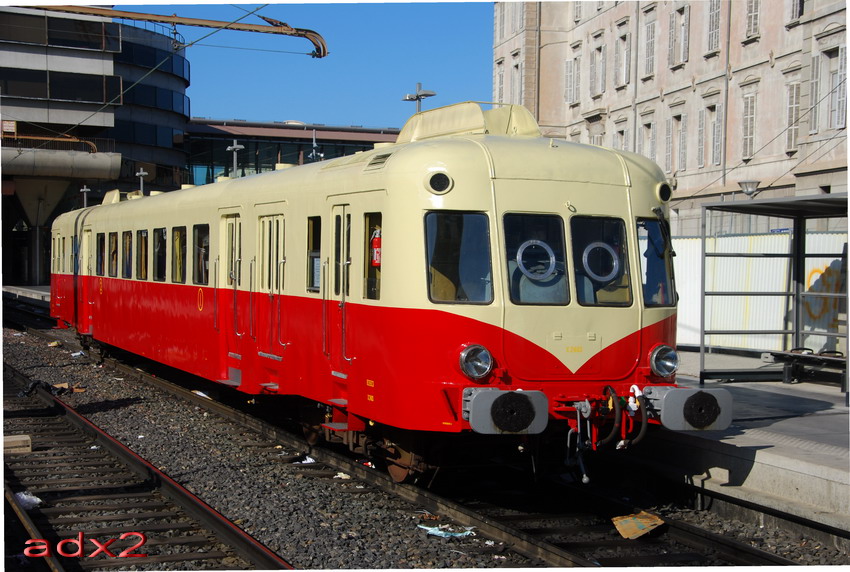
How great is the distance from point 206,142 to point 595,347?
3033 inches

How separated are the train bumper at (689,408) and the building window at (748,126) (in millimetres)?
24270

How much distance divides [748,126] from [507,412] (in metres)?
26.2

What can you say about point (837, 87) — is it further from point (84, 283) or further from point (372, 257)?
point (372, 257)

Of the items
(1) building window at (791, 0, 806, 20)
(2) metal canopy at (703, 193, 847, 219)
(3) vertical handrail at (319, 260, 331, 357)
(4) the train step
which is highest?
(1) building window at (791, 0, 806, 20)

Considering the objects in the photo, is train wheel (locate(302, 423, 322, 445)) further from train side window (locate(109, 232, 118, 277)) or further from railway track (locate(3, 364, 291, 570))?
train side window (locate(109, 232, 118, 277))

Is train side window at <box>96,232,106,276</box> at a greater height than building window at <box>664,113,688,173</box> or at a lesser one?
lesser

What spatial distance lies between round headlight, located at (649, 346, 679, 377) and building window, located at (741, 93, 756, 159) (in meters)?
24.0

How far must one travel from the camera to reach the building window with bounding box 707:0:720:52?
32906 mm

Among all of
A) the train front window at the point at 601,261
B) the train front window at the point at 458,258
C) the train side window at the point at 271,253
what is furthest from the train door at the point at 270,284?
the train front window at the point at 601,261

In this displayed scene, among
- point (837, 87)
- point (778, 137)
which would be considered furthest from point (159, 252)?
point (778, 137)

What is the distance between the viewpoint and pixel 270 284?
37.7 ft

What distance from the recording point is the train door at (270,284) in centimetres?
1116

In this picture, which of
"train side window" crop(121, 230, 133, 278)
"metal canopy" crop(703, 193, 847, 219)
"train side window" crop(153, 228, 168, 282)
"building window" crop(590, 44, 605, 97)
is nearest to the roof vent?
"metal canopy" crop(703, 193, 847, 219)

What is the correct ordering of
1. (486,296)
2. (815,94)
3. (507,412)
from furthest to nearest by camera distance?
(815,94) → (486,296) → (507,412)
